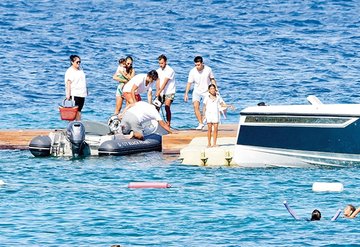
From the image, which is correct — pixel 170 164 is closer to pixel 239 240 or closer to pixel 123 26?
pixel 239 240

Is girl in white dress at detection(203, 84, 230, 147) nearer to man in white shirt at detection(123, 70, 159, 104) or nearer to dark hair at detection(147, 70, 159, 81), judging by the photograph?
dark hair at detection(147, 70, 159, 81)

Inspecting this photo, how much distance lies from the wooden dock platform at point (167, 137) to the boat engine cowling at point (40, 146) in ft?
3.95

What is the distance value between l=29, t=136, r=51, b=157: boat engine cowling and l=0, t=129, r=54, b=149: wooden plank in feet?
3.90

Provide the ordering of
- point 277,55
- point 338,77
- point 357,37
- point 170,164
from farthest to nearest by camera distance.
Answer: point 357,37
point 277,55
point 338,77
point 170,164

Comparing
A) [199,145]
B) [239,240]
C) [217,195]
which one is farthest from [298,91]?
[239,240]

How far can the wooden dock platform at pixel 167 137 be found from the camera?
2458 cm

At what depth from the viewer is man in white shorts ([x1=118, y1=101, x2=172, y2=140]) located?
2352cm

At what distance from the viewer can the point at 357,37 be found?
170 feet

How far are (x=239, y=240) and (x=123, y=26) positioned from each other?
39.1m

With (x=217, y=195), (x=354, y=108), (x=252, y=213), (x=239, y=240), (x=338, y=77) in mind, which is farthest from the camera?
(x=338, y=77)

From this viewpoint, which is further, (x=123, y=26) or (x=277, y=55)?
(x=123, y=26)

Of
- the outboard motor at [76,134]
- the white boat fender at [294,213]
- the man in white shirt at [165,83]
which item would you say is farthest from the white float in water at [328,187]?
the man in white shirt at [165,83]

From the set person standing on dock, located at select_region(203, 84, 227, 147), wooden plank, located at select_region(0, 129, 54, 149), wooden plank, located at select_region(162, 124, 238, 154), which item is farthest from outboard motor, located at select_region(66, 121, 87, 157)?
person standing on dock, located at select_region(203, 84, 227, 147)

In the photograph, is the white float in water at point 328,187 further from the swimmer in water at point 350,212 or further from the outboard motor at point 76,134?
the outboard motor at point 76,134
